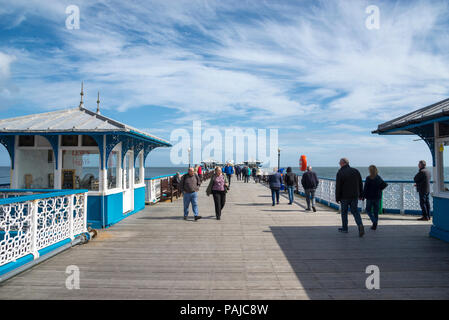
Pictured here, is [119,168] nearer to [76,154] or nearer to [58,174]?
[76,154]

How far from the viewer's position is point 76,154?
8180 mm

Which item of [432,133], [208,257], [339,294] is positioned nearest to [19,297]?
[208,257]

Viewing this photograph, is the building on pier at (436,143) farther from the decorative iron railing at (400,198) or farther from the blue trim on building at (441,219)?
the decorative iron railing at (400,198)

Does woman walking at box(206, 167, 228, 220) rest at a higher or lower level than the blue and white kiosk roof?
lower

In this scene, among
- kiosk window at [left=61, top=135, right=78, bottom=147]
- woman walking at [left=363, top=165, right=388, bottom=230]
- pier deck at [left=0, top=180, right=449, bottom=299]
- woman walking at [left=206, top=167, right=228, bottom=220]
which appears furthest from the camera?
woman walking at [left=206, top=167, right=228, bottom=220]

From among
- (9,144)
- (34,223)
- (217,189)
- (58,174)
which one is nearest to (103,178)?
(58,174)

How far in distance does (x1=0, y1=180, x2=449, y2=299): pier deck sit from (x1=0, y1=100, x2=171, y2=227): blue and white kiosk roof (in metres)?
0.88

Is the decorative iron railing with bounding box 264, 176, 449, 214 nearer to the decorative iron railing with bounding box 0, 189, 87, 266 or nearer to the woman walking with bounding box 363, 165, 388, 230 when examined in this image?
the woman walking with bounding box 363, 165, 388, 230

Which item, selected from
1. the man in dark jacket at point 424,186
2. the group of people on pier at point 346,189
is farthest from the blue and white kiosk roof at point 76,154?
the man in dark jacket at point 424,186

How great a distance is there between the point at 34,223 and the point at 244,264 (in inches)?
134

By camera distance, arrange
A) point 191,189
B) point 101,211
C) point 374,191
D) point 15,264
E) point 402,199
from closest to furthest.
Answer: point 15,264 < point 374,191 < point 101,211 < point 191,189 < point 402,199

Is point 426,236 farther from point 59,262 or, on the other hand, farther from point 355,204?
point 59,262

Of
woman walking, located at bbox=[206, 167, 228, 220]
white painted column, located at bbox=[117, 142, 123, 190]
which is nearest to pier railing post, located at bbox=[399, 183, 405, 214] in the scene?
woman walking, located at bbox=[206, 167, 228, 220]

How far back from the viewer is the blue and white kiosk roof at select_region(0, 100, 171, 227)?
7.36 metres
